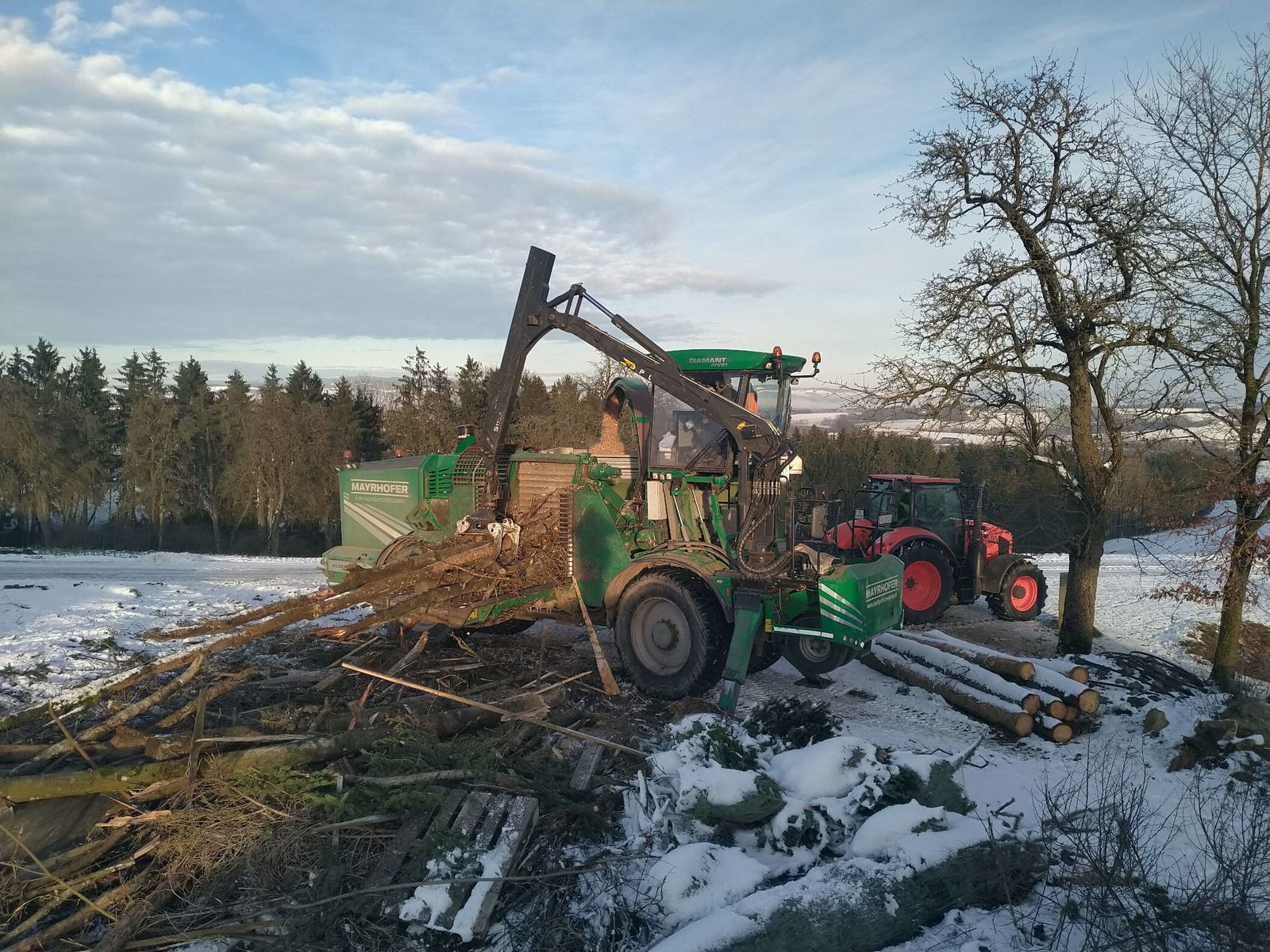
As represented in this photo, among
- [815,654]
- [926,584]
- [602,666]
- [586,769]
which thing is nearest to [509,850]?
[586,769]

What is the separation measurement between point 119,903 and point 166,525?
122 ft

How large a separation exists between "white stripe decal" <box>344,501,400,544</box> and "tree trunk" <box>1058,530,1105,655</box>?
8.24 m

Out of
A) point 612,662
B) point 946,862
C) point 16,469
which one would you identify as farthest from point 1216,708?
point 16,469

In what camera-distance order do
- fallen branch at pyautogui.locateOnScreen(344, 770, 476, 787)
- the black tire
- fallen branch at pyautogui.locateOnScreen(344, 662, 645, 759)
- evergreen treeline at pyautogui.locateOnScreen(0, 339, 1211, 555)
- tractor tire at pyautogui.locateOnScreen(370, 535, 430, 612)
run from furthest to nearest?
1. evergreen treeline at pyautogui.locateOnScreen(0, 339, 1211, 555)
2. tractor tire at pyautogui.locateOnScreen(370, 535, 430, 612)
3. the black tire
4. fallen branch at pyautogui.locateOnScreen(344, 662, 645, 759)
5. fallen branch at pyautogui.locateOnScreen(344, 770, 476, 787)

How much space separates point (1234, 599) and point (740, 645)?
5257mm

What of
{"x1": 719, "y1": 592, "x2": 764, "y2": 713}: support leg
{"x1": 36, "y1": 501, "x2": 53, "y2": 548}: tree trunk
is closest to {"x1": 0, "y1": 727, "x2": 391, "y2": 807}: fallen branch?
{"x1": 719, "y1": 592, "x2": 764, "y2": 713}: support leg


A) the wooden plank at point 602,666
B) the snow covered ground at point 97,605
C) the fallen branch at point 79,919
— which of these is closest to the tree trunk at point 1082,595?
the wooden plank at point 602,666

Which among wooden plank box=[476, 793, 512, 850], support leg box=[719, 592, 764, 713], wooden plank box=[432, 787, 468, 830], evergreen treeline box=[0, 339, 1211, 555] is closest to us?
wooden plank box=[476, 793, 512, 850]

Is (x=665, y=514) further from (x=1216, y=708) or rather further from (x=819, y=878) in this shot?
(x=1216, y=708)

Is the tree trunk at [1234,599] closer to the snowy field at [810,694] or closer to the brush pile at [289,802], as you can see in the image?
the snowy field at [810,694]

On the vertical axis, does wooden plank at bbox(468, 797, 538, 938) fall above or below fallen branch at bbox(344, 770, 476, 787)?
below

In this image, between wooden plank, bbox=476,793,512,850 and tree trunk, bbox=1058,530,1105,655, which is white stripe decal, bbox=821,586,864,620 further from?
tree trunk, bbox=1058,530,1105,655

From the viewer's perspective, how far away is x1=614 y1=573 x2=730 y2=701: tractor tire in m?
7.14

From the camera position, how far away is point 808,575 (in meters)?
6.87
